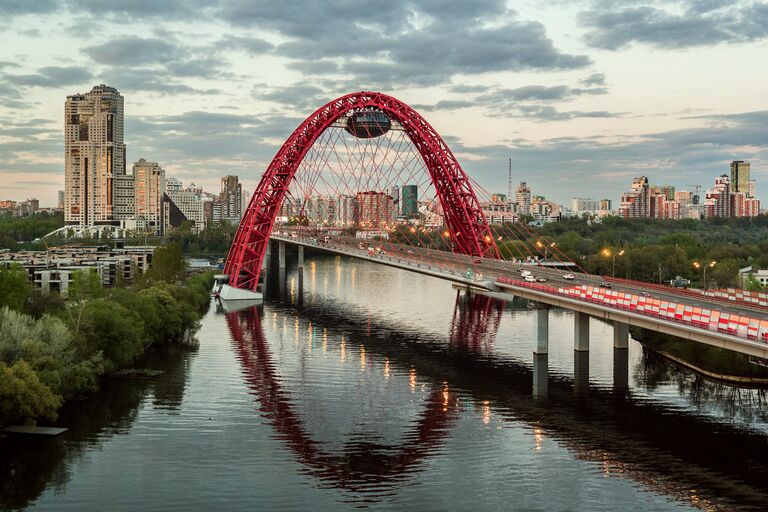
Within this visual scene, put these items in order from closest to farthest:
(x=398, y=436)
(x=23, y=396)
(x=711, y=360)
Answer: (x=23, y=396)
(x=398, y=436)
(x=711, y=360)

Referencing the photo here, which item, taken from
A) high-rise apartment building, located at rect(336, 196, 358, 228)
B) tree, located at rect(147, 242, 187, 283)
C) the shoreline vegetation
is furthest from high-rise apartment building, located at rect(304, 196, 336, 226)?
the shoreline vegetation

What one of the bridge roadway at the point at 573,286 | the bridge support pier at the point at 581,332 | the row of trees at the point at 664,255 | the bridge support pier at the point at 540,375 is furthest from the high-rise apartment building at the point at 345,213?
the bridge support pier at the point at 540,375

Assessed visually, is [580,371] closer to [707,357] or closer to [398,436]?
[707,357]

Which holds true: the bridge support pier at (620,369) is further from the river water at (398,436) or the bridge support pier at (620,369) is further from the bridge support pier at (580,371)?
the bridge support pier at (580,371)

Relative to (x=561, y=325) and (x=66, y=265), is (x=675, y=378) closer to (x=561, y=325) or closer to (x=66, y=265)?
(x=561, y=325)

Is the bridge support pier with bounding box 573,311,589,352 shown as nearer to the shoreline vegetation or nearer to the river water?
the river water

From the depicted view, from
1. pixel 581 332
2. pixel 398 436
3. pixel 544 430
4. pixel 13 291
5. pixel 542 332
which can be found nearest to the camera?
pixel 398 436

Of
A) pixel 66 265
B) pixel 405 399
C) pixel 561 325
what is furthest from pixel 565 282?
pixel 66 265

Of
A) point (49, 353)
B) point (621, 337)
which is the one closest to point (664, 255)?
point (621, 337)
